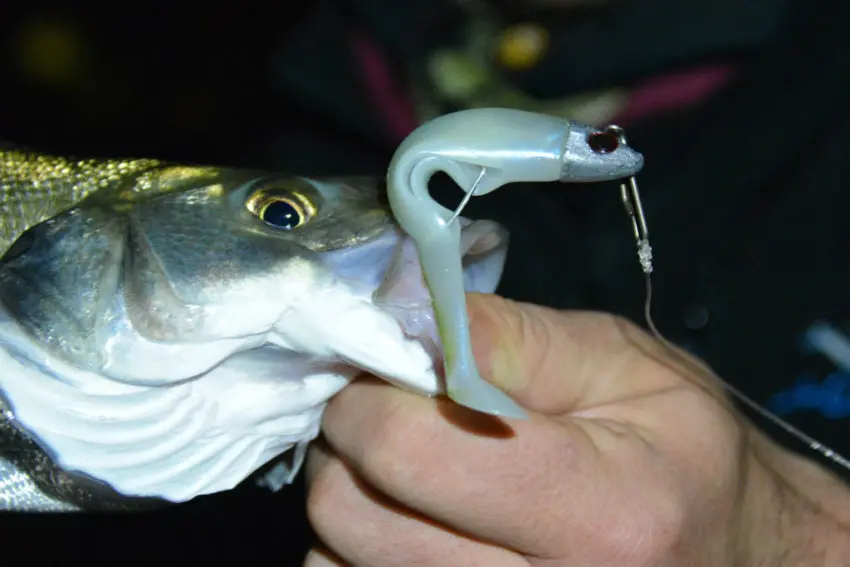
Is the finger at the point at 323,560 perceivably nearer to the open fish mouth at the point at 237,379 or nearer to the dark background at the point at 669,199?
the open fish mouth at the point at 237,379

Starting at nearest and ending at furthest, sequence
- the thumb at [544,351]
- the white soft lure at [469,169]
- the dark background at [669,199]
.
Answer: the white soft lure at [469,169] → the thumb at [544,351] → the dark background at [669,199]

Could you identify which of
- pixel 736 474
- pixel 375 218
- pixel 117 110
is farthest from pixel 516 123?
pixel 117 110

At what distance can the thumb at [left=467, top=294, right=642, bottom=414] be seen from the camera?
0.61 meters

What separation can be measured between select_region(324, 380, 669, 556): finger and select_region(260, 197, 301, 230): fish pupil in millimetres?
142

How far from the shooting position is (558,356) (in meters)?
0.66

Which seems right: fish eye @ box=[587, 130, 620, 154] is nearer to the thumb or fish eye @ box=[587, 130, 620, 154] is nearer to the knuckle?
the thumb

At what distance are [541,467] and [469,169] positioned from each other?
237 millimetres

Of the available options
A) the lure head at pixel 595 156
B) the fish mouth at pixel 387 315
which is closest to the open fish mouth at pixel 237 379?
the fish mouth at pixel 387 315

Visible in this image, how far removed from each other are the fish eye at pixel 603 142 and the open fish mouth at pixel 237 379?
114mm

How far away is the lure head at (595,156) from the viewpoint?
0.50 metres

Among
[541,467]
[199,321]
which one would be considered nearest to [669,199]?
[541,467]

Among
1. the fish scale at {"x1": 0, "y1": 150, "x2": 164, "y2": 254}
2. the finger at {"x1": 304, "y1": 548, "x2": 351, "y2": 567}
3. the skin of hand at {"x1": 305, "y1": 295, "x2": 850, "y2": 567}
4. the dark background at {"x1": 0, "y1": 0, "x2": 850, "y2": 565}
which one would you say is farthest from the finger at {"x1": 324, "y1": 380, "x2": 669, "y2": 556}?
the dark background at {"x1": 0, "y1": 0, "x2": 850, "y2": 565}

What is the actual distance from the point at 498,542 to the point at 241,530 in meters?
0.80

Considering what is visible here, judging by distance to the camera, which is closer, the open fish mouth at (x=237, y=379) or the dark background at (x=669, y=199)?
the open fish mouth at (x=237, y=379)
